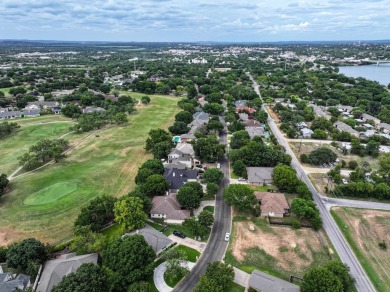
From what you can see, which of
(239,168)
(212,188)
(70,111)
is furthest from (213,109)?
(212,188)

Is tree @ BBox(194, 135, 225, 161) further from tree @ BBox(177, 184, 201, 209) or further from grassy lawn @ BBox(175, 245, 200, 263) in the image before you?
grassy lawn @ BBox(175, 245, 200, 263)

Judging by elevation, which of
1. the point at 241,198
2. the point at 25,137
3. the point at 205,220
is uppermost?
the point at 241,198

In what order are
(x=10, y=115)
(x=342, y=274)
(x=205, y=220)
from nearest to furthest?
(x=342, y=274) < (x=205, y=220) < (x=10, y=115)

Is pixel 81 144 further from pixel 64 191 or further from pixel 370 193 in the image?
pixel 370 193

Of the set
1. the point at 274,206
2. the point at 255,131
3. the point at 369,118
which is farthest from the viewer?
the point at 369,118

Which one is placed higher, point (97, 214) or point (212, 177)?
point (212, 177)

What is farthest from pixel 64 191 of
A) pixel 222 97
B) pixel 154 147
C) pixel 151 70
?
pixel 151 70

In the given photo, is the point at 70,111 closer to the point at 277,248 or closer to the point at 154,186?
the point at 154,186

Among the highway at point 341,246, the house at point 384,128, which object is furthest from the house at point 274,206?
the house at point 384,128
